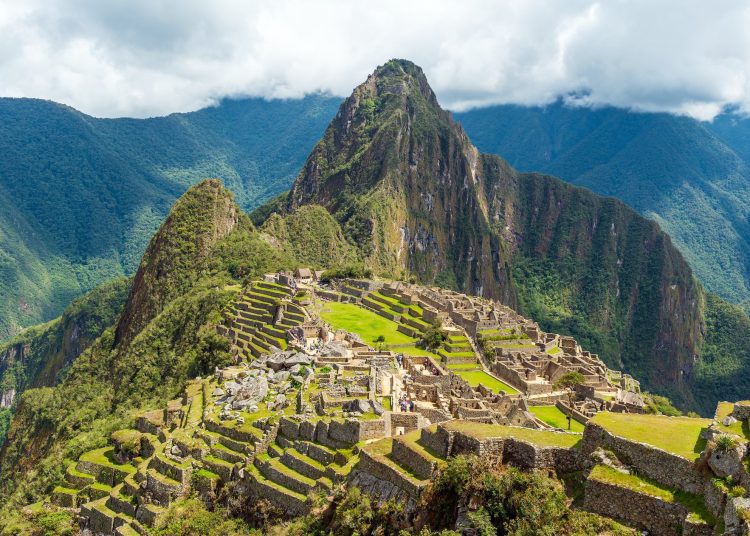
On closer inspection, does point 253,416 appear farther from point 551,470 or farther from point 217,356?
point 217,356

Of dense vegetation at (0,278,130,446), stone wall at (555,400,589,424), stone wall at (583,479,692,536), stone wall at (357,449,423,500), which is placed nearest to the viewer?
stone wall at (583,479,692,536)

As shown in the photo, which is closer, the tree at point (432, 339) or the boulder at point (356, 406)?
the boulder at point (356, 406)

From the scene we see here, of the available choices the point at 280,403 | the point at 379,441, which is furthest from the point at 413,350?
the point at 379,441

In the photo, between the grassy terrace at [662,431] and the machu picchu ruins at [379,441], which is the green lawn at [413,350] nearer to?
the machu picchu ruins at [379,441]

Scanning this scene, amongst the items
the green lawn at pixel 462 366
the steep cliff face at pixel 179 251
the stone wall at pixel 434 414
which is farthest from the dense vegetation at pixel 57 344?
the stone wall at pixel 434 414

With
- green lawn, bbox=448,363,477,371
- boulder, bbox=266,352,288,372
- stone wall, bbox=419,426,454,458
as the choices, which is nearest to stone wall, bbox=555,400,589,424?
green lawn, bbox=448,363,477,371

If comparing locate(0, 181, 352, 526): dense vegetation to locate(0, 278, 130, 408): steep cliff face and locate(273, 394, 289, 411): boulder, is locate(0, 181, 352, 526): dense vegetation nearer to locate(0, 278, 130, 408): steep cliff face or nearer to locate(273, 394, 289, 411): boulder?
locate(273, 394, 289, 411): boulder

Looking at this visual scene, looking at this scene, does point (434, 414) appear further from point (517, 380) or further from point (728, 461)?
point (517, 380)
